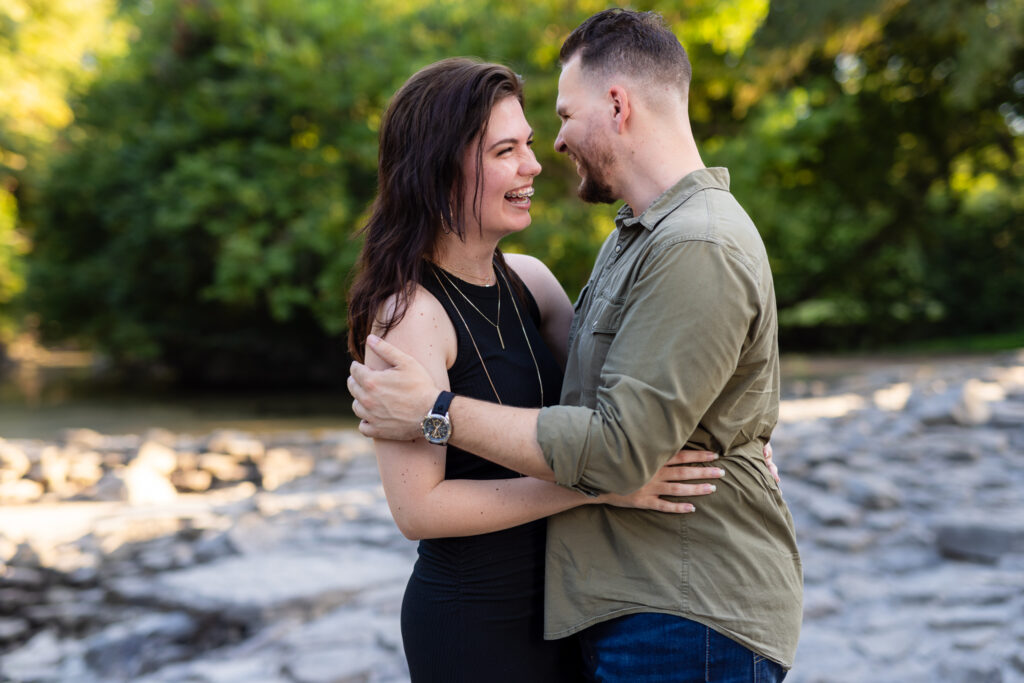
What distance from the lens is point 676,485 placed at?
1.66 meters

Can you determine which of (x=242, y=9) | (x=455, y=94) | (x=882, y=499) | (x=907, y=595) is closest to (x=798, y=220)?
(x=242, y=9)

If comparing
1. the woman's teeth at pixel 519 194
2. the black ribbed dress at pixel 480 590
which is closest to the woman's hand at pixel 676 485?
the black ribbed dress at pixel 480 590

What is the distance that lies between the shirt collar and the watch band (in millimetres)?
544

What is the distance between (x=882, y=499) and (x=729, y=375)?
190 inches

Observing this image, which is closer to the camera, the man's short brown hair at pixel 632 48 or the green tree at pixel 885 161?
the man's short brown hair at pixel 632 48

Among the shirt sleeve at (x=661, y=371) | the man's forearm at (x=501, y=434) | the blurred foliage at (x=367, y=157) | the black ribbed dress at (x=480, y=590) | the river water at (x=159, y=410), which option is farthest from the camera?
the river water at (x=159, y=410)

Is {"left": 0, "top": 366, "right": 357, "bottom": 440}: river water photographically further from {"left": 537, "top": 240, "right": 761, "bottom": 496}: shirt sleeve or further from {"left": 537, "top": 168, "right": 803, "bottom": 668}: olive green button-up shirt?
{"left": 537, "top": 240, "right": 761, "bottom": 496}: shirt sleeve

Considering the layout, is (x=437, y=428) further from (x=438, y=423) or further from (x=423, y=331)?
(x=423, y=331)

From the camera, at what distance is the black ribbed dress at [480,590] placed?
184 cm

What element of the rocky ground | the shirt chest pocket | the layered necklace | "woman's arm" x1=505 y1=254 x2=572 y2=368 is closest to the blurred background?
the rocky ground

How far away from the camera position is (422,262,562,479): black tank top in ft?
6.21

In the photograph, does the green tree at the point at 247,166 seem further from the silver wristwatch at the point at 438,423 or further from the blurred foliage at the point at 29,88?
the silver wristwatch at the point at 438,423

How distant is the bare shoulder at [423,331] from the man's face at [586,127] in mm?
467

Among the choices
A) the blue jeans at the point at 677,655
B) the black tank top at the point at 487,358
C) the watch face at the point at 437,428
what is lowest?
the blue jeans at the point at 677,655
